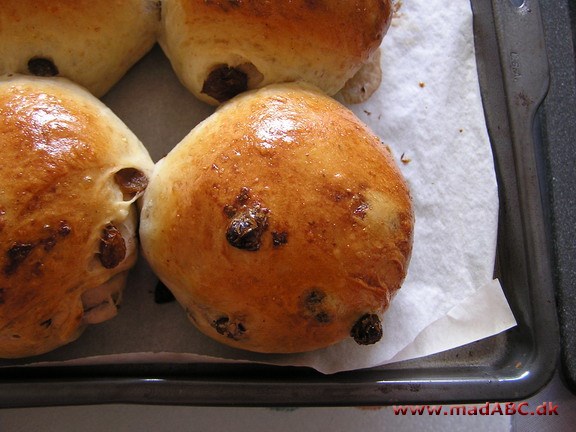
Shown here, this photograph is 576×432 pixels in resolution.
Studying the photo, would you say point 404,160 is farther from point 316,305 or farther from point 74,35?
point 74,35

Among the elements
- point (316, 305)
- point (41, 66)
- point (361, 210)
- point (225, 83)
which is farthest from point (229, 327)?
point (41, 66)

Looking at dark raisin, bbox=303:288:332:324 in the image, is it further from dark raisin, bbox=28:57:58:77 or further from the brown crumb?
dark raisin, bbox=28:57:58:77

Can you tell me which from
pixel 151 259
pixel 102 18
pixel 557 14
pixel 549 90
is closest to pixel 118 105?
pixel 102 18

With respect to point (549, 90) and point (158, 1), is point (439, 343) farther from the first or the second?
point (158, 1)

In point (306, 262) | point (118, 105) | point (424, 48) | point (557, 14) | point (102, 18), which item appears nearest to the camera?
point (306, 262)

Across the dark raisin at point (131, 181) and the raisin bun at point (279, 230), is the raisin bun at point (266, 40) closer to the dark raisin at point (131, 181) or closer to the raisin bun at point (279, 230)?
the raisin bun at point (279, 230)

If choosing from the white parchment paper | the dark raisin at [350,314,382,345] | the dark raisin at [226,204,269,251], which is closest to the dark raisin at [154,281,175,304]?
the white parchment paper

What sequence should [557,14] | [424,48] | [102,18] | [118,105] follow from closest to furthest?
[102,18] < [118,105] < [424,48] < [557,14]
